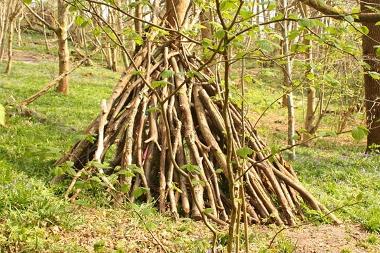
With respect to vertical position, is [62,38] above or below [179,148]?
above

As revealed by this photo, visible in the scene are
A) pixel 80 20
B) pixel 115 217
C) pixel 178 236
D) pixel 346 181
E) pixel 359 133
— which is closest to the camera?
pixel 359 133

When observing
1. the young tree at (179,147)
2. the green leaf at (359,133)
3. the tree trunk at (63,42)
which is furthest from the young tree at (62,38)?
the green leaf at (359,133)

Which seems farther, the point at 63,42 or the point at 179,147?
the point at 63,42

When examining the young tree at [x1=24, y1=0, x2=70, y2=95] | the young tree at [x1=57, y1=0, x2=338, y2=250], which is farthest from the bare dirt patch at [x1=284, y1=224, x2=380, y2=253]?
the young tree at [x1=24, y1=0, x2=70, y2=95]

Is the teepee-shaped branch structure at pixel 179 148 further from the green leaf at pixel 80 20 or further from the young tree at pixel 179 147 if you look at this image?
the green leaf at pixel 80 20

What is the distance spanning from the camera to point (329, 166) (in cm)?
903

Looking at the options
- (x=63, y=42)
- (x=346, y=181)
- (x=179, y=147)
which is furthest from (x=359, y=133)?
(x=63, y=42)

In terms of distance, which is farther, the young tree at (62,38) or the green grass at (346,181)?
the young tree at (62,38)

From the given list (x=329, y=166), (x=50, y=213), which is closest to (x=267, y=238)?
(x=50, y=213)

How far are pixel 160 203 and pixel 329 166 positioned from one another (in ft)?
15.7

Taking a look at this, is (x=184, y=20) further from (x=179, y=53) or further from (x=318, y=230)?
(x=318, y=230)

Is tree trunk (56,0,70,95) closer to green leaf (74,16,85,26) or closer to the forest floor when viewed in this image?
the forest floor

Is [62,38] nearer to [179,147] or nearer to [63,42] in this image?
[63,42]

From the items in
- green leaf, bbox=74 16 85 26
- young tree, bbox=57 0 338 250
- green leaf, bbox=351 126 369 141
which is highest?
green leaf, bbox=74 16 85 26
